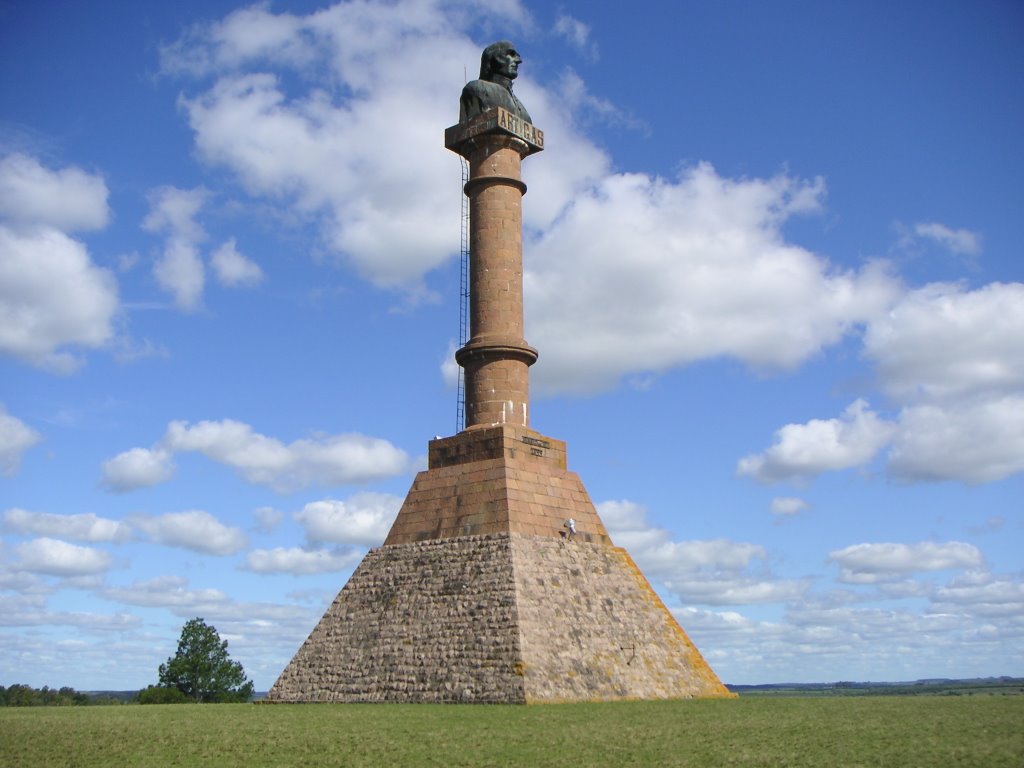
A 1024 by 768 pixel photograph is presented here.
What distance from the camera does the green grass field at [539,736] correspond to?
1223 centimetres

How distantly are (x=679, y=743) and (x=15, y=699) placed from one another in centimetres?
3695

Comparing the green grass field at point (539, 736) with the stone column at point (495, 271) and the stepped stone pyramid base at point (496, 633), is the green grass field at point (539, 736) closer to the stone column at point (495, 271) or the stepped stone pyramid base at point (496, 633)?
the stepped stone pyramid base at point (496, 633)

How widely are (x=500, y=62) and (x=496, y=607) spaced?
630 inches

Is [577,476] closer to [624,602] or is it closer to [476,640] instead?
[624,602]

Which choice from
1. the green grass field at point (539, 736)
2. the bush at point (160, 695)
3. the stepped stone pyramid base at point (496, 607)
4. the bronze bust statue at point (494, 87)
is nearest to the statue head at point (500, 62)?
the bronze bust statue at point (494, 87)

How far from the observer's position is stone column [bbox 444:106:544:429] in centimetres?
2656

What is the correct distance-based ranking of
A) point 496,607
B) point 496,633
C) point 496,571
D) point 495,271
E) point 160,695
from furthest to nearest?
point 160,695 → point 495,271 → point 496,571 → point 496,607 → point 496,633

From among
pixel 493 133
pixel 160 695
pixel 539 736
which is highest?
pixel 493 133

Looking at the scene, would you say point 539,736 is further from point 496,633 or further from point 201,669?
point 201,669

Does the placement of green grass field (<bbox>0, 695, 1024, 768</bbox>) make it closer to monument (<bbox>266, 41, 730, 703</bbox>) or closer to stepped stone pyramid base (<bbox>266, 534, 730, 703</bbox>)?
stepped stone pyramid base (<bbox>266, 534, 730, 703</bbox>)

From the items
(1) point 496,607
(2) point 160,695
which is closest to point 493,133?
(1) point 496,607

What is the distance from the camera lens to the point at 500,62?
2955cm

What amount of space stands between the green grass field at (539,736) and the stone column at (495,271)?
352 inches

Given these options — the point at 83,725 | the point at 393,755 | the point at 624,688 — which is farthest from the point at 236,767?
the point at 624,688
